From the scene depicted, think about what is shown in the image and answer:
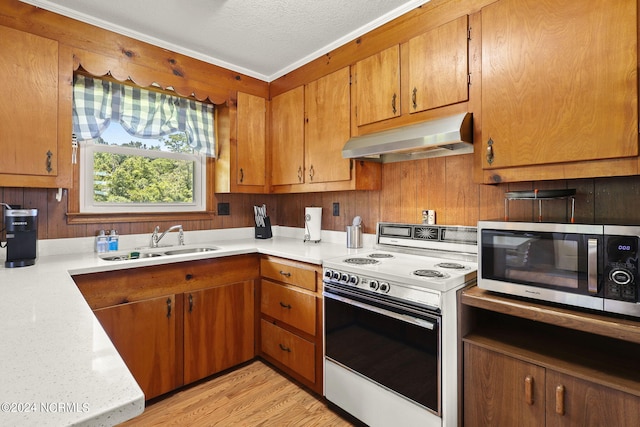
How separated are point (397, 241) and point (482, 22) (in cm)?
132

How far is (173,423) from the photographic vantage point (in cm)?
183

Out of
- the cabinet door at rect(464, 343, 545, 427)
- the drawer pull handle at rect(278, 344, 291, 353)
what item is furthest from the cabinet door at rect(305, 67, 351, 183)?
the cabinet door at rect(464, 343, 545, 427)

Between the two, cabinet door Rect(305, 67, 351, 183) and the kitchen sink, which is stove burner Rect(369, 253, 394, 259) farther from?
the kitchen sink

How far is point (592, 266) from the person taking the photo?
1179 millimetres

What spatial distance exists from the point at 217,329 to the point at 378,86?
1956 millimetres

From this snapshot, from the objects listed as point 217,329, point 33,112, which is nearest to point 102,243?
point 33,112

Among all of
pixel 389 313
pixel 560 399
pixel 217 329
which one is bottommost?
pixel 217 329

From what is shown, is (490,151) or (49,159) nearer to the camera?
(490,151)

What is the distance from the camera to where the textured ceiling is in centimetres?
193

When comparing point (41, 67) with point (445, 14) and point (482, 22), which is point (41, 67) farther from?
point (482, 22)

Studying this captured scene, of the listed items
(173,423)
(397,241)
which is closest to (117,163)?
(173,423)

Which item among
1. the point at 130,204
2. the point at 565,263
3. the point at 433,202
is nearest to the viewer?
the point at 565,263

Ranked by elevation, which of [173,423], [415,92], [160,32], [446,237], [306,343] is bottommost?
[173,423]

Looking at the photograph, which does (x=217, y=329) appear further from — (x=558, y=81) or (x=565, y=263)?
(x=558, y=81)
